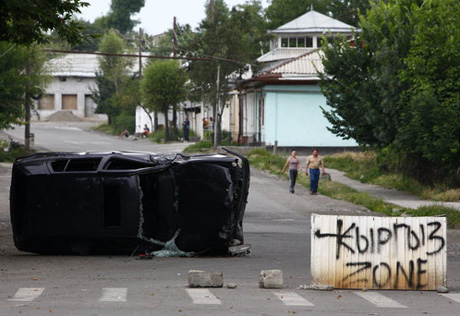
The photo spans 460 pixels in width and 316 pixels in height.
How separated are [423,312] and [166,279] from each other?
405cm

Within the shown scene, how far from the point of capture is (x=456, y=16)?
29.6 m

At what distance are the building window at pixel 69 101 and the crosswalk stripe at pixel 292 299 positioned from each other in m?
96.5

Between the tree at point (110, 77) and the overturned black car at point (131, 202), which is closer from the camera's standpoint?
the overturned black car at point (131, 202)

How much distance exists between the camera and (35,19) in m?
17.9

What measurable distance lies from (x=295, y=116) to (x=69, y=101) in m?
57.9

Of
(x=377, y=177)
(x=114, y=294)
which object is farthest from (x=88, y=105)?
(x=114, y=294)

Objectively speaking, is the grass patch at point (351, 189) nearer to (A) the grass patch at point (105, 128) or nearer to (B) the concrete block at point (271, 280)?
(B) the concrete block at point (271, 280)

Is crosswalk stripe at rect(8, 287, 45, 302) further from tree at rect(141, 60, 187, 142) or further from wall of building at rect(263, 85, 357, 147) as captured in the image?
tree at rect(141, 60, 187, 142)

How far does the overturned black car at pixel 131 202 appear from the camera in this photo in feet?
51.0

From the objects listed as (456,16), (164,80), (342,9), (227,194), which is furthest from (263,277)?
(342,9)

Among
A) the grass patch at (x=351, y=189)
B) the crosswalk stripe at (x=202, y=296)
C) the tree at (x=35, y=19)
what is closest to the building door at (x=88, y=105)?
the grass patch at (x=351, y=189)

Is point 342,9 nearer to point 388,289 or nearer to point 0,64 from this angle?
point 0,64

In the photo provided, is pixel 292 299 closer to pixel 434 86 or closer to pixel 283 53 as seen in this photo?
pixel 434 86

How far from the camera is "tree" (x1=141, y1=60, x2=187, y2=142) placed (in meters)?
68.8
